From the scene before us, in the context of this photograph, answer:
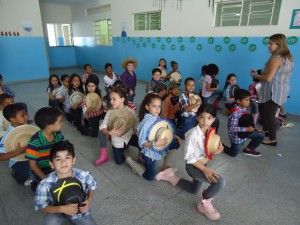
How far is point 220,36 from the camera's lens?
14.7ft

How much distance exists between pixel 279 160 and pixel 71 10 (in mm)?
9970

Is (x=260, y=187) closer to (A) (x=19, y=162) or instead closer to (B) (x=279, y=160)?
(B) (x=279, y=160)

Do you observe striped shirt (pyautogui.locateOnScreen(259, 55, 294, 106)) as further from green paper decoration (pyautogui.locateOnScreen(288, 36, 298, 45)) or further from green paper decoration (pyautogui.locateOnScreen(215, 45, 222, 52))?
green paper decoration (pyautogui.locateOnScreen(215, 45, 222, 52))

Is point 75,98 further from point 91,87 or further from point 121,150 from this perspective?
point 121,150

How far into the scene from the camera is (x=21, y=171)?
1909mm

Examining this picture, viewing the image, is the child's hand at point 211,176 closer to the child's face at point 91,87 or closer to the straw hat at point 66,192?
the straw hat at point 66,192

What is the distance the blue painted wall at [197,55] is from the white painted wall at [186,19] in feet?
0.50

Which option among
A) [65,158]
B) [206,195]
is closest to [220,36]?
[206,195]

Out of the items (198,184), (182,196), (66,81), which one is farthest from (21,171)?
(66,81)

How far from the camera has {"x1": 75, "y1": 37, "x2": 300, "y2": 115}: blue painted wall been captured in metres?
3.92

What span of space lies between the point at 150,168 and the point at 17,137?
119cm

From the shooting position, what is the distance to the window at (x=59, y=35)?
9.53m

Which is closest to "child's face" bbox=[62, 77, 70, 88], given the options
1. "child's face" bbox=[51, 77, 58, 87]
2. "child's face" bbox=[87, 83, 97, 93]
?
"child's face" bbox=[51, 77, 58, 87]

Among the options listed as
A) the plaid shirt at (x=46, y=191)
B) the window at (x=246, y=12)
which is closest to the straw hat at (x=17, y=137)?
the plaid shirt at (x=46, y=191)
